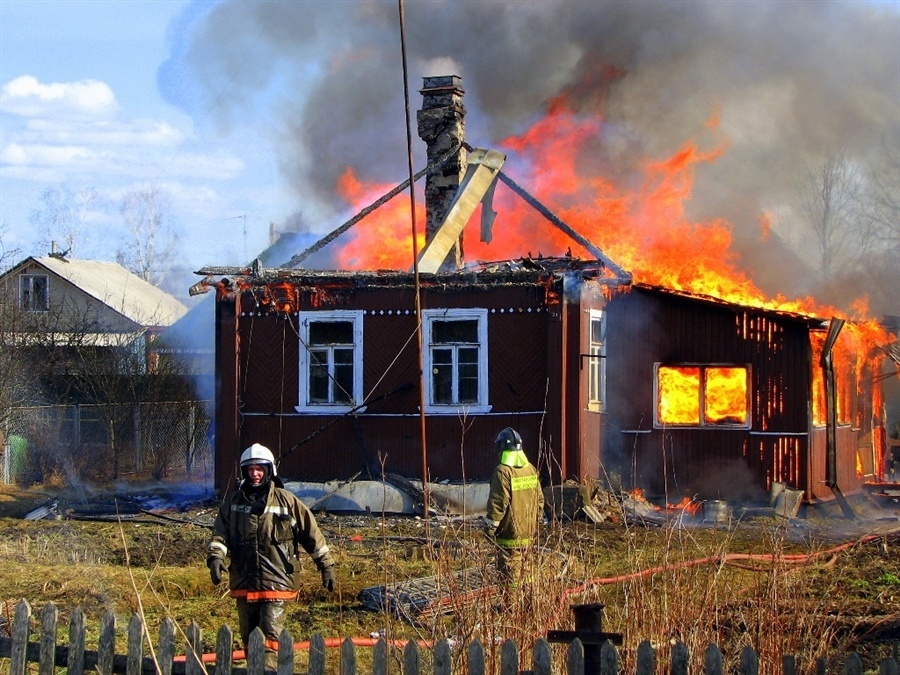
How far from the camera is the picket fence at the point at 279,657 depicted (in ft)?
19.2

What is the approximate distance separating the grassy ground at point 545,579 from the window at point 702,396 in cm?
214

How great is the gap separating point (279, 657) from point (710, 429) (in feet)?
47.2

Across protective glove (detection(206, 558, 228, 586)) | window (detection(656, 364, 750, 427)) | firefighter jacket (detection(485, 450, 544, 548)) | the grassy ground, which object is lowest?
the grassy ground

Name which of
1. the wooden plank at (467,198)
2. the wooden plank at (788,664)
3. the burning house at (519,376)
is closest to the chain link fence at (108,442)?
the burning house at (519,376)

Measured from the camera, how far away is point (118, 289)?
44.7m

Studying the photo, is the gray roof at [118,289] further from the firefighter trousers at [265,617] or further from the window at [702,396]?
the firefighter trousers at [265,617]

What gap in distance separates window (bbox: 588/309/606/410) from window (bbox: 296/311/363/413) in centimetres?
379

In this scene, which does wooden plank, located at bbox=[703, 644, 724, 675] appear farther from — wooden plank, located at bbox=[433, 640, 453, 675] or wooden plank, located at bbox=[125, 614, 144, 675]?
wooden plank, located at bbox=[125, 614, 144, 675]

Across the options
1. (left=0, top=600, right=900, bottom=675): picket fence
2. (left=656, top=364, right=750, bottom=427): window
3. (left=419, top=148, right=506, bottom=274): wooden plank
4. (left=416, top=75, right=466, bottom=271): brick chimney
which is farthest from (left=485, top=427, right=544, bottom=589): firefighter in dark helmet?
(left=416, top=75, right=466, bottom=271): brick chimney

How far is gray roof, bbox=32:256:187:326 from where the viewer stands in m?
42.5

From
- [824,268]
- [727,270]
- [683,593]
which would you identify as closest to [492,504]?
[683,593]

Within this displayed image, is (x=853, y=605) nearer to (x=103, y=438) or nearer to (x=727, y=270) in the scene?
(x=727, y=270)

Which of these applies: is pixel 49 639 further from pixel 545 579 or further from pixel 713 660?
pixel 713 660

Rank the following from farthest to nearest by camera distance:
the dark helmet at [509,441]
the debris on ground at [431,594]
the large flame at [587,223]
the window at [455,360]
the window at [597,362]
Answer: the large flame at [587,223]
the window at [597,362]
the window at [455,360]
the dark helmet at [509,441]
the debris on ground at [431,594]
